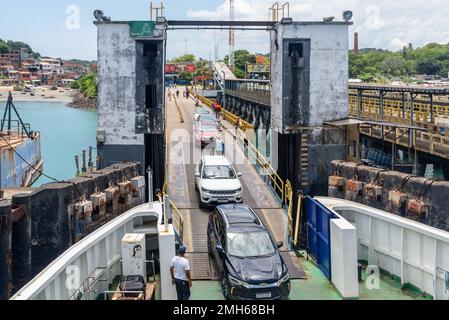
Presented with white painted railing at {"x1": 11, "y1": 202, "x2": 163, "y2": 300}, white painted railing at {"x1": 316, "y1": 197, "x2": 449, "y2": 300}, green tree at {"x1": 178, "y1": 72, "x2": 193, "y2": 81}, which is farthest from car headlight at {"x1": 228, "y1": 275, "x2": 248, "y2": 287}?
green tree at {"x1": 178, "y1": 72, "x2": 193, "y2": 81}

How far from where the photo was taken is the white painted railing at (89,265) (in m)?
8.02

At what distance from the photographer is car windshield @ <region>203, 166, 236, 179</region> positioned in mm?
17172

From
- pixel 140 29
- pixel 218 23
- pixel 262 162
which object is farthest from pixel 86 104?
pixel 140 29

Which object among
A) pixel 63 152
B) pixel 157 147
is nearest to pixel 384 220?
pixel 157 147

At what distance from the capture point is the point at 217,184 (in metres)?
16.4

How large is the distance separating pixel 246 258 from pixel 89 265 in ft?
9.97

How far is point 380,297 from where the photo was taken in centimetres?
1005

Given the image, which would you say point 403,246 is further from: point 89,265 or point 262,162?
point 262,162

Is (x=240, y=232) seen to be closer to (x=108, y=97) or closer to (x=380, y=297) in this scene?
(x=380, y=297)

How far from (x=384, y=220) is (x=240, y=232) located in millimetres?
3276

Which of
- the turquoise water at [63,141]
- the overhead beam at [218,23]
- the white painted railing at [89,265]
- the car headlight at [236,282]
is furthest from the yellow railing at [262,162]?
the turquoise water at [63,141]

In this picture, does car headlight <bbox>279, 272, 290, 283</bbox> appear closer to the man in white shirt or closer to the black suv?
the black suv

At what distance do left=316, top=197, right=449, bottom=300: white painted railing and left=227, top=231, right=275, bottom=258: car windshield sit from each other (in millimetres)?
2714
